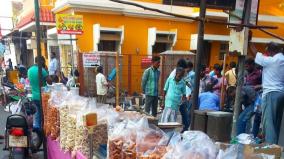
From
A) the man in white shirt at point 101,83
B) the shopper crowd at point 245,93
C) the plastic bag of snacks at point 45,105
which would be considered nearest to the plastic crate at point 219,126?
the shopper crowd at point 245,93

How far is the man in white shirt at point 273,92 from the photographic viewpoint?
410cm

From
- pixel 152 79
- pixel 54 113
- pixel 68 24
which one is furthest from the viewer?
pixel 68 24

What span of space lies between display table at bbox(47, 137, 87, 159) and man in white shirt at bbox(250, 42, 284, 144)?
2.84 meters

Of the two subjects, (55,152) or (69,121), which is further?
(55,152)

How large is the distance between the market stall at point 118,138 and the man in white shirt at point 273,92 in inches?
70.5

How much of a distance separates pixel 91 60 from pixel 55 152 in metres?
6.23

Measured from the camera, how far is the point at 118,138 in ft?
7.43

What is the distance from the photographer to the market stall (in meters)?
1.81

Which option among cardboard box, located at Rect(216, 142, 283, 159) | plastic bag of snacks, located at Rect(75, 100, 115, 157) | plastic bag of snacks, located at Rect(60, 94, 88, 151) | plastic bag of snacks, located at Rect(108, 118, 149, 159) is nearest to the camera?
cardboard box, located at Rect(216, 142, 283, 159)

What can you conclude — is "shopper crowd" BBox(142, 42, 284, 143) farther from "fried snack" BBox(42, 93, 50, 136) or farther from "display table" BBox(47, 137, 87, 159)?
"fried snack" BBox(42, 93, 50, 136)

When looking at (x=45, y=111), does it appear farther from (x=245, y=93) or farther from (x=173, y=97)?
(x=245, y=93)

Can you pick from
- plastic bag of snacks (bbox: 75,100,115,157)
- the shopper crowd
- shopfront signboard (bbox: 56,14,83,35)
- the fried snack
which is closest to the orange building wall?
shopfront signboard (bbox: 56,14,83,35)

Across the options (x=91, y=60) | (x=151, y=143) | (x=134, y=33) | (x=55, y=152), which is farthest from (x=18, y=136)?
(x=134, y=33)

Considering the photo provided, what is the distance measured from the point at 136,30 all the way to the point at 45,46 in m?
5.64
